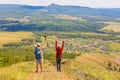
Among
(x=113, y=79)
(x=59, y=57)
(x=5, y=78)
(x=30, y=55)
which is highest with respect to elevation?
(x=5, y=78)

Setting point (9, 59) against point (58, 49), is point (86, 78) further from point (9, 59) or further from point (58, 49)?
point (9, 59)

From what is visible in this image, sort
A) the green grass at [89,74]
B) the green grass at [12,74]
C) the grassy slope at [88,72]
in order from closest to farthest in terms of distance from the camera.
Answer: the green grass at [12,74]
the green grass at [89,74]
the grassy slope at [88,72]

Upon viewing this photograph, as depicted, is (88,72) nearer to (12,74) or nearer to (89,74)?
(89,74)

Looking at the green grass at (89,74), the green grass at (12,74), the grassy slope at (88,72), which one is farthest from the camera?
the grassy slope at (88,72)

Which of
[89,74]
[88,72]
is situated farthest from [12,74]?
[88,72]

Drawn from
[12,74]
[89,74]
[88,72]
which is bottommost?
[88,72]

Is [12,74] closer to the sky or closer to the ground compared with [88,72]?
closer to the sky

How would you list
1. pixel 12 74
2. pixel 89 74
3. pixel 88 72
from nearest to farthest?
1. pixel 12 74
2. pixel 89 74
3. pixel 88 72

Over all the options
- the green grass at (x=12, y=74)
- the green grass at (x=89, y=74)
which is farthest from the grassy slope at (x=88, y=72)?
the green grass at (x=12, y=74)

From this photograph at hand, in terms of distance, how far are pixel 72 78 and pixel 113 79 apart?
5703mm

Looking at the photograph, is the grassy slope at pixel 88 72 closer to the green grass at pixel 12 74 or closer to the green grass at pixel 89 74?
the green grass at pixel 89 74

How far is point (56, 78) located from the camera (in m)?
28.0

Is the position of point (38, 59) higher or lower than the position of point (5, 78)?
lower

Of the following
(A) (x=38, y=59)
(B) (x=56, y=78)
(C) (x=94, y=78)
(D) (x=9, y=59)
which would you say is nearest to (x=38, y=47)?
(A) (x=38, y=59)
